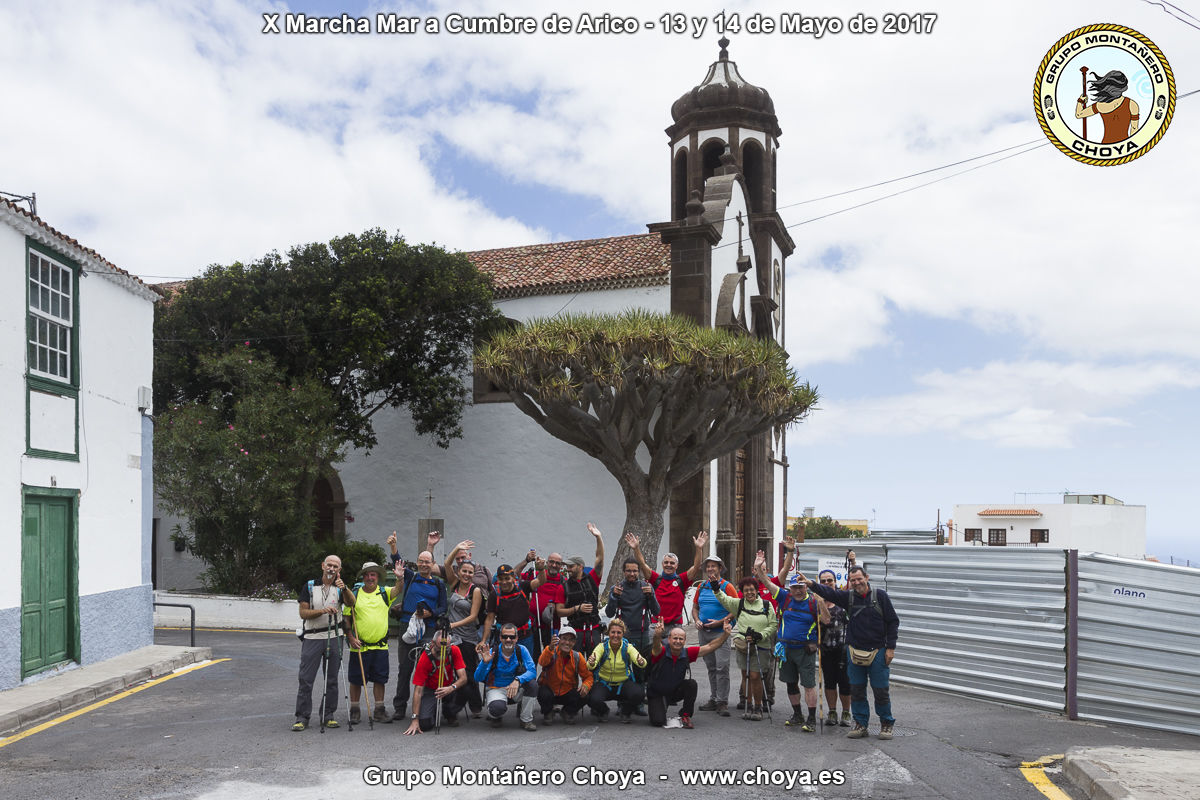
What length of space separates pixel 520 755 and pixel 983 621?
647 cm

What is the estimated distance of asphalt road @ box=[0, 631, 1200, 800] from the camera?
764 centimetres

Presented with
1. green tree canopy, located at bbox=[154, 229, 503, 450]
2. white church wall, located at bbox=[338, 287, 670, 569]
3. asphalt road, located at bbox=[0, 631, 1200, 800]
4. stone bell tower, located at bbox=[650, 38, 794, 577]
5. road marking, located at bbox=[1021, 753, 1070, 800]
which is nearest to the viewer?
asphalt road, located at bbox=[0, 631, 1200, 800]

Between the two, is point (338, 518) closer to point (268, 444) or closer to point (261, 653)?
point (268, 444)

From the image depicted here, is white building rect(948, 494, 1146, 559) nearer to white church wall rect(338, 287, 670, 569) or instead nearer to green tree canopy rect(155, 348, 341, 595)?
white church wall rect(338, 287, 670, 569)

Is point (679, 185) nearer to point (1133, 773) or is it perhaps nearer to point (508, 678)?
point (508, 678)

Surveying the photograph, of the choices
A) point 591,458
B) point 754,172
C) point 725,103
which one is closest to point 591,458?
point 591,458

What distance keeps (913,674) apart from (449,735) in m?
6.68

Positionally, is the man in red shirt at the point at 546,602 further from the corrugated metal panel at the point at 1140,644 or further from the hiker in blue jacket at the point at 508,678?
the corrugated metal panel at the point at 1140,644

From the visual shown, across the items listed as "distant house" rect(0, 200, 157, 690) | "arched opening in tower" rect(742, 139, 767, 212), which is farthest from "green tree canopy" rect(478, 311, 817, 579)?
"arched opening in tower" rect(742, 139, 767, 212)

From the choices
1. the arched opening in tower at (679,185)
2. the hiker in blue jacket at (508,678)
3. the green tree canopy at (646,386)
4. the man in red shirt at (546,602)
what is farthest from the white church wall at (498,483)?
the hiker in blue jacket at (508,678)

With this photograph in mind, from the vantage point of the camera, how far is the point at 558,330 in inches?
770

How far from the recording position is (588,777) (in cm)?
792

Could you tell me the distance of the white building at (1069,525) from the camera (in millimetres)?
57656

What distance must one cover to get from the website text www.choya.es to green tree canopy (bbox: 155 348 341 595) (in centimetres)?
1284
